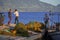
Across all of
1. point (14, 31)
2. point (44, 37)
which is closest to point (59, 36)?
point (44, 37)

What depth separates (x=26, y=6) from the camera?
5254 millimetres

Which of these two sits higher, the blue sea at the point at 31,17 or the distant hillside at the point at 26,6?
the distant hillside at the point at 26,6

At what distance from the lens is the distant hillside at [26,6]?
5.22 metres

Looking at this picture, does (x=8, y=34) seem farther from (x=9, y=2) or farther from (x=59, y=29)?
(x=59, y=29)

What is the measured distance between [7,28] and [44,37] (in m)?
0.66

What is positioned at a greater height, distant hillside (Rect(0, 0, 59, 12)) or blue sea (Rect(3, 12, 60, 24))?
distant hillside (Rect(0, 0, 59, 12))

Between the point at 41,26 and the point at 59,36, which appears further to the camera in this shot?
the point at 41,26

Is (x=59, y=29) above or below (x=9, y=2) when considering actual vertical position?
below

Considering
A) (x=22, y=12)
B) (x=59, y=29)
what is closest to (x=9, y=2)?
(x=22, y=12)

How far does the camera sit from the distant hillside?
17.1 ft

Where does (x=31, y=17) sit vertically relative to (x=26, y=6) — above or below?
below

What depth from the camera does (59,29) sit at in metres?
5.20

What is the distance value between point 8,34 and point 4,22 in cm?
22

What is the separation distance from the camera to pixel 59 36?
4664mm
